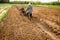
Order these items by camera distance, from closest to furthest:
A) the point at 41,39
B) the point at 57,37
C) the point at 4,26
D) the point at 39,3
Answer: the point at 41,39 < the point at 57,37 < the point at 4,26 < the point at 39,3

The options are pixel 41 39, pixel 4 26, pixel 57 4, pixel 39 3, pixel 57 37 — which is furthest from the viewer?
pixel 39 3

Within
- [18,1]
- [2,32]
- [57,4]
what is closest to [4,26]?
[2,32]

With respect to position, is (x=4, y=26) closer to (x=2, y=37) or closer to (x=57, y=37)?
(x=2, y=37)

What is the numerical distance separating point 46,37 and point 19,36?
1599 millimetres

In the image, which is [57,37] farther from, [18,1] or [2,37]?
[18,1]

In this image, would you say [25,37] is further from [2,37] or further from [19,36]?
[2,37]

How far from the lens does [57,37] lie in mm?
11992

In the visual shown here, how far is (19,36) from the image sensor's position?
11.1m

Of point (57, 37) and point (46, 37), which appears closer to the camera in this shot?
point (46, 37)

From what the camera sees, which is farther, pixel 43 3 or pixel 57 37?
pixel 43 3

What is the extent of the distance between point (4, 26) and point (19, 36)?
2.69 m

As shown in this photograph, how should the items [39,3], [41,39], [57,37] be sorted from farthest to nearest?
1. [39,3]
2. [57,37]
3. [41,39]

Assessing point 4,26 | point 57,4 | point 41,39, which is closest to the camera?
point 41,39

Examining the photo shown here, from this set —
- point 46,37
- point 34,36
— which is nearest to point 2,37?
point 34,36
